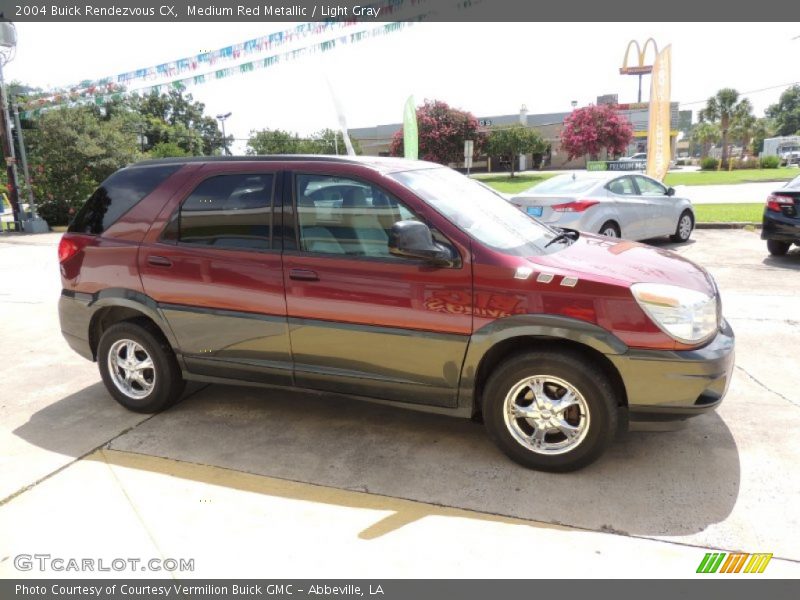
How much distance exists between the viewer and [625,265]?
3539mm

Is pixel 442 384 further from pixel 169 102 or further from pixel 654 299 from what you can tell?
pixel 169 102

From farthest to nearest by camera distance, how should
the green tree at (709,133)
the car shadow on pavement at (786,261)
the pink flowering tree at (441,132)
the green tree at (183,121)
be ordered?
the green tree at (183,121)
the green tree at (709,133)
the pink flowering tree at (441,132)
the car shadow on pavement at (786,261)

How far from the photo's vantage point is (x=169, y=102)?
75.0 meters

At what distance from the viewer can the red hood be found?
3.31 metres

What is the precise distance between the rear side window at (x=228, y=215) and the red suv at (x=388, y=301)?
0.03ft

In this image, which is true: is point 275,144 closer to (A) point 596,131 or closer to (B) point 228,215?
(A) point 596,131

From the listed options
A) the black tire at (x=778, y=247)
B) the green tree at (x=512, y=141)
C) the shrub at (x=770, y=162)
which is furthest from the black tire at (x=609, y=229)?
the shrub at (x=770, y=162)

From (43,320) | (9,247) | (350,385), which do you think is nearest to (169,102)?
(9,247)

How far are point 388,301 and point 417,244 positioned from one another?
421 mm

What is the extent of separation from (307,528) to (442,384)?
109 centimetres

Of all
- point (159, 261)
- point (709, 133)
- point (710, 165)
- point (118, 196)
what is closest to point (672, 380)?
point (159, 261)

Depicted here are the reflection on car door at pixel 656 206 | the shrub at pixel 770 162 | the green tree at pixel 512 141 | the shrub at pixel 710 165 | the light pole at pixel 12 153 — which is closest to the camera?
the reflection on car door at pixel 656 206

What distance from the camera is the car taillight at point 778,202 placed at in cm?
897

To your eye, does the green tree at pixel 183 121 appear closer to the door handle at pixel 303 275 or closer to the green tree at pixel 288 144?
the green tree at pixel 288 144
